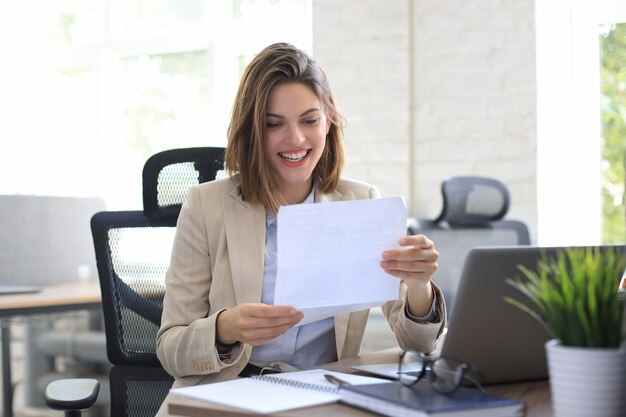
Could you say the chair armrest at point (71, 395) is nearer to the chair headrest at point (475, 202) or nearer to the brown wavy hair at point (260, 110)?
the brown wavy hair at point (260, 110)

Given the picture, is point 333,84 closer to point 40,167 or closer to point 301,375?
point 40,167

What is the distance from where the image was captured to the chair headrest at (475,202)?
3125 millimetres

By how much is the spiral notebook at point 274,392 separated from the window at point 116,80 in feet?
10.0

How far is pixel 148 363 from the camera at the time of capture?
1.96 m

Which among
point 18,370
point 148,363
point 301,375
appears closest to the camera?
point 301,375

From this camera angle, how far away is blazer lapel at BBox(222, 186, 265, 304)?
161cm

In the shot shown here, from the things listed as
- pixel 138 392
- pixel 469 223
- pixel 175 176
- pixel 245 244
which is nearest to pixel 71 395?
pixel 138 392

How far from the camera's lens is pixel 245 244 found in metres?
1.64

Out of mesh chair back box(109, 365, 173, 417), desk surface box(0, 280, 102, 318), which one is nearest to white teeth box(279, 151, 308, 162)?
mesh chair back box(109, 365, 173, 417)

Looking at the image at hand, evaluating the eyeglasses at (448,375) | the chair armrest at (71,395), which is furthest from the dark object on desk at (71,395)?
the eyeglasses at (448,375)

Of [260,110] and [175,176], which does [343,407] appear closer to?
[260,110]

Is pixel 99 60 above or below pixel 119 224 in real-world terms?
above

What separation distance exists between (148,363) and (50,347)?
53.8 inches

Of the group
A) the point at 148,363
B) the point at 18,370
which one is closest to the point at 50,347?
the point at 18,370
